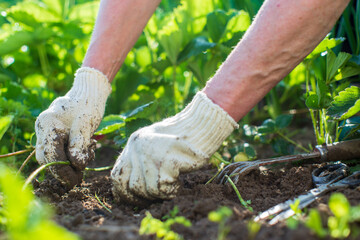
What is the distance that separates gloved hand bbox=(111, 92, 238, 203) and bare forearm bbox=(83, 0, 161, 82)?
486 millimetres

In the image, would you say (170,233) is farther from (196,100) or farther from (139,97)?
(139,97)

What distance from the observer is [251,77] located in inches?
43.3

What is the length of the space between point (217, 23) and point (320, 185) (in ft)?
3.96

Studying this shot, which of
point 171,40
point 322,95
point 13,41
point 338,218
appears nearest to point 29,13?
point 13,41

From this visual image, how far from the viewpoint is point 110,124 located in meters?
1.71

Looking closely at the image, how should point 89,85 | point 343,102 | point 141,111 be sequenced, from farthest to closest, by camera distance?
point 141,111, point 89,85, point 343,102

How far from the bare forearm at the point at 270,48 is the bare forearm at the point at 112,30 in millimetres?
531

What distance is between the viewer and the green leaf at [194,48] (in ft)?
6.37

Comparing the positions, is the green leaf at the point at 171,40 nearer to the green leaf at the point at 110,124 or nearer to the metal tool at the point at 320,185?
the green leaf at the point at 110,124

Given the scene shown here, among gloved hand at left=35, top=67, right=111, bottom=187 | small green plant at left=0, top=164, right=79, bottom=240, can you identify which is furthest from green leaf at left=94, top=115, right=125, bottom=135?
small green plant at left=0, top=164, right=79, bottom=240

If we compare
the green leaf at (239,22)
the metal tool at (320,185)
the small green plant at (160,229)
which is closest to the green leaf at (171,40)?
the green leaf at (239,22)

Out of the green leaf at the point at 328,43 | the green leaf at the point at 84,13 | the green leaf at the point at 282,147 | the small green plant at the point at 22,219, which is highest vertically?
the green leaf at the point at 84,13

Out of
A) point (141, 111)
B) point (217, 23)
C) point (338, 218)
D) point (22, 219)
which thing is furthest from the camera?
point (217, 23)

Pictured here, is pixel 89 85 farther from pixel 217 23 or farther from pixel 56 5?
pixel 56 5
